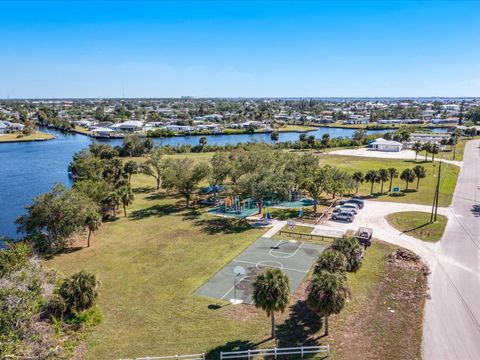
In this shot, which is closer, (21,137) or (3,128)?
(21,137)

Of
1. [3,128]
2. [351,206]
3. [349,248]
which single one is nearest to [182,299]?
[349,248]

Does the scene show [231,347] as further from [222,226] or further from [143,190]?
[143,190]

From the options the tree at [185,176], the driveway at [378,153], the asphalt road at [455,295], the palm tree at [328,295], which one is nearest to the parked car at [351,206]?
the asphalt road at [455,295]

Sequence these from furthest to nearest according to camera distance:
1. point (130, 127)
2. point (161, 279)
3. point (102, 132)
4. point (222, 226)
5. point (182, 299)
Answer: point (130, 127), point (102, 132), point (222, 226), point (161, 279), point (182, 299)

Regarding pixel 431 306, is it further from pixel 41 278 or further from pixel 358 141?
pixel 358 141

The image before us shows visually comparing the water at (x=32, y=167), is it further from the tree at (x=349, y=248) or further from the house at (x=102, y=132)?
the tree at (x=349, y=248)

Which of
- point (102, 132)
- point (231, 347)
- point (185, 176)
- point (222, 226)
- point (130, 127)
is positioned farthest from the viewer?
point (130, 127)

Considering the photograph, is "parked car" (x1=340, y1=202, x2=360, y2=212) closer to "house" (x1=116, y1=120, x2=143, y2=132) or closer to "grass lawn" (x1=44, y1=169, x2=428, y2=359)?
"grass lawn" (x1=44, y1=169, x2=428, y2=359)
